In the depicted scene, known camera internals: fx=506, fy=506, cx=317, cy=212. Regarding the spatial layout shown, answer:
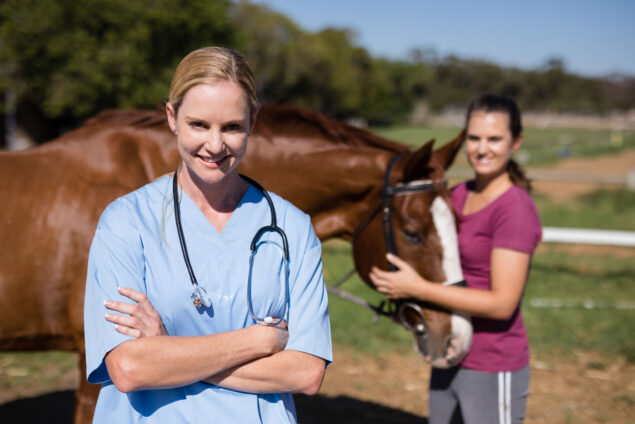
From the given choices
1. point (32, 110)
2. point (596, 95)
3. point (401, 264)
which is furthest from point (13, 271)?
point (596, 95)

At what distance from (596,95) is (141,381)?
380ft

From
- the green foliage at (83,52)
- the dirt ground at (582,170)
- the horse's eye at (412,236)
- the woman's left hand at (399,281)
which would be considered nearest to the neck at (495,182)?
the horse's eye at (412,236)

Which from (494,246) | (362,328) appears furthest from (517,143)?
(362,328)

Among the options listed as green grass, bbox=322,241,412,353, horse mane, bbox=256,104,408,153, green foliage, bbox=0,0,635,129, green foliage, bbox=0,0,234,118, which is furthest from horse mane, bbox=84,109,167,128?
green foliage, bbox=0,0,234,118

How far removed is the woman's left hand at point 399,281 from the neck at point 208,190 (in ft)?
3.86

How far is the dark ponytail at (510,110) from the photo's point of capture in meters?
2.44

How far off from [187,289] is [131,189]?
143cm

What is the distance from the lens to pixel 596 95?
3939 inches

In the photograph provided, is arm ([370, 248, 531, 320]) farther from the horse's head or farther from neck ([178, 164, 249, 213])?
neck ([178, 164, 249, 213])

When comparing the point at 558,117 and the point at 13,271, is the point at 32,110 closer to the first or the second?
the point at 13,271

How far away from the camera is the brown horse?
8.26 ft

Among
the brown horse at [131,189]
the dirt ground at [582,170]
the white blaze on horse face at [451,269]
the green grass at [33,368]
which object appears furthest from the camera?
the dirt ground at [582,170]

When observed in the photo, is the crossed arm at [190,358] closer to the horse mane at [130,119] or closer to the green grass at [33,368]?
the horse mane at [130,119]

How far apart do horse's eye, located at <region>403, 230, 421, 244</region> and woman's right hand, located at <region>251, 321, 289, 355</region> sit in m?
1.29
